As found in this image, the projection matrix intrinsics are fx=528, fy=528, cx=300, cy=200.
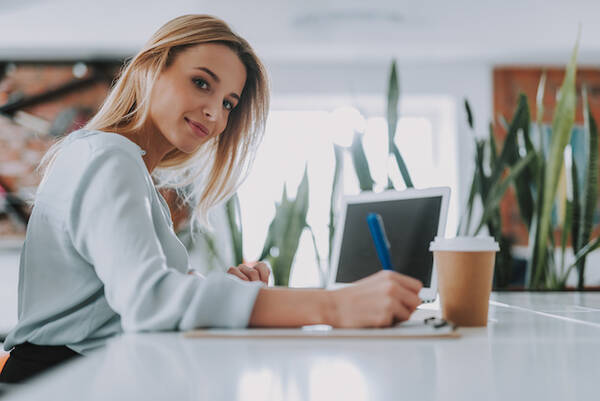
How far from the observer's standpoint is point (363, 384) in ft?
1.25

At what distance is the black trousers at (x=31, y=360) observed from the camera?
836mm

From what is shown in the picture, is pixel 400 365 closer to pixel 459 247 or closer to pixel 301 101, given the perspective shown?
pixel 459 247

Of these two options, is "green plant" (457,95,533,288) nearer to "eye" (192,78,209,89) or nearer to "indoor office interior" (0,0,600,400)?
"indoor office interior" (0,0,600,400)

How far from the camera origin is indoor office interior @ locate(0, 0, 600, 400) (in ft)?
1.84

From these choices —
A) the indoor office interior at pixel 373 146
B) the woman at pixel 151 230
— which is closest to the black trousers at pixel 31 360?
the woman at pixel 151 230

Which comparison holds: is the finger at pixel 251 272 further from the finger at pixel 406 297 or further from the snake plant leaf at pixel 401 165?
the snake plant leaf at pixel 401 165

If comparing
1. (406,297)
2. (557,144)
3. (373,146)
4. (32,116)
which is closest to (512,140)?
(557,144)

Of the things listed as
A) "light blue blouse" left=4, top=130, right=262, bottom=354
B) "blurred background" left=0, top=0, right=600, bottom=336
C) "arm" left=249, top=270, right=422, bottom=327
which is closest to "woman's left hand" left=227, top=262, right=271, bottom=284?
"light blue blouse" left=4, top=130, right=262, bottom=354

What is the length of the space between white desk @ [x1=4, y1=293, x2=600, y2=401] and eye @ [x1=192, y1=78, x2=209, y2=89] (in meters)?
0.59

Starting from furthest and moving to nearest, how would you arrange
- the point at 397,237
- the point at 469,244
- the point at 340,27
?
1. the point at 340,27
2. the point at 397,237
3. the point at 469,244

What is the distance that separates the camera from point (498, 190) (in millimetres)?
1465

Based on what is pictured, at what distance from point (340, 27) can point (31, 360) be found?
4.09m

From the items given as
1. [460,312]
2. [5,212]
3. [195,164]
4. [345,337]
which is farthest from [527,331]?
[5,212]

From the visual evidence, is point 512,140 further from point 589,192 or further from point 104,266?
point 104,266
